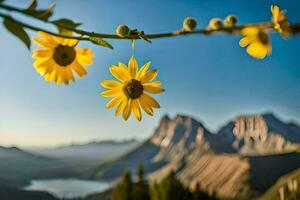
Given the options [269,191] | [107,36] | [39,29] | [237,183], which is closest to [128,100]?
[107,36]

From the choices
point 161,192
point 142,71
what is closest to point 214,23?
point 142,71

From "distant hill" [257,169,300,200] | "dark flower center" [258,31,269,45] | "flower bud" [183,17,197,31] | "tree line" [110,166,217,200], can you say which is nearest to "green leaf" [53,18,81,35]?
"flower bud" [183,17,197,31]

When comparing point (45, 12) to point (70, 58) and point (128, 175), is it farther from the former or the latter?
point (128, 175)

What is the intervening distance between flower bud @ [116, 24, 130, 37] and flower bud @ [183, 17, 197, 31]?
0.11 metres

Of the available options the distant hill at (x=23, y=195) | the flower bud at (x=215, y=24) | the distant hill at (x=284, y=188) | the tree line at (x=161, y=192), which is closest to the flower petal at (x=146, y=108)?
the flower bud at (x=215, y=24)

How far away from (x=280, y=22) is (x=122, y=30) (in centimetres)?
25

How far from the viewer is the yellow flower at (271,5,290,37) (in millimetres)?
502

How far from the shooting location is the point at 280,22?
0.55 metres

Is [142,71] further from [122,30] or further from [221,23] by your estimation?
[221,23]

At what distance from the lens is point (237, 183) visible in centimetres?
15038

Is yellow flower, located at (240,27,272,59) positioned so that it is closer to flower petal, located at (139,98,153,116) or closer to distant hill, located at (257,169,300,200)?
flower petal, located at (139,98,153,116)

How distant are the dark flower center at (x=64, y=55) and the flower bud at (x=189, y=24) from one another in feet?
0.89

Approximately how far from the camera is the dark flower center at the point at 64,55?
0.78 metres

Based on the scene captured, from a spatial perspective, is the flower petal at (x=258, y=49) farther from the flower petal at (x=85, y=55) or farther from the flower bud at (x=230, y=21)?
the flower petal at (x=85, y=55)
